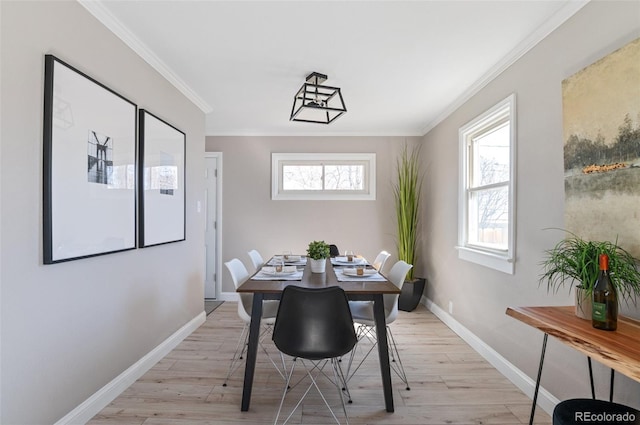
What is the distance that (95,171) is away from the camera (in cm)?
195

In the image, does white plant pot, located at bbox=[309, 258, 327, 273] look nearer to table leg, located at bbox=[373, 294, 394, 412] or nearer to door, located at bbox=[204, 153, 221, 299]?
table leg, located at bbox=[373, 294, 394, 412]

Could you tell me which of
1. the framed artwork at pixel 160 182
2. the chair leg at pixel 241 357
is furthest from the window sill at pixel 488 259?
the framed artwork at pixel 160 182

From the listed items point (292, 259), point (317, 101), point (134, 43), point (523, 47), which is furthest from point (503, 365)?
point (134, 43)

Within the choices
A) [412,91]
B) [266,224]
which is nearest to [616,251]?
[412,91]

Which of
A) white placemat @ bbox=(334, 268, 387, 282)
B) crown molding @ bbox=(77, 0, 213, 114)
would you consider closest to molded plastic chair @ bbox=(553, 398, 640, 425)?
white placemat @ bbox=(334, 268, 387, 282)

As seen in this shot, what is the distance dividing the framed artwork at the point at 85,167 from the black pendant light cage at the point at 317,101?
4.39 feet

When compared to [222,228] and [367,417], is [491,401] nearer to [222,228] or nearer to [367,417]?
[367,417]

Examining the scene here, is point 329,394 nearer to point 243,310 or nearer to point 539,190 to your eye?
point 243,310

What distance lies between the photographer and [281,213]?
4.77 m

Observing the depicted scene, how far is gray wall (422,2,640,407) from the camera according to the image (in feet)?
5.61

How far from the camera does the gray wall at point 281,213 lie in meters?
4.75

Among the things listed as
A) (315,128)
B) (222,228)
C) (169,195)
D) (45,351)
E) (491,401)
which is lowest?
(491,401)

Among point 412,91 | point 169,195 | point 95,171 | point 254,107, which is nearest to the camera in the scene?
point 95,171

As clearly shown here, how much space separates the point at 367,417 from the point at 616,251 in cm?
167
